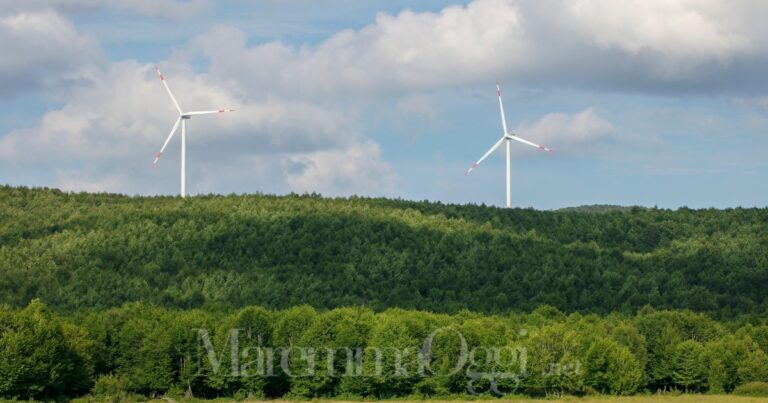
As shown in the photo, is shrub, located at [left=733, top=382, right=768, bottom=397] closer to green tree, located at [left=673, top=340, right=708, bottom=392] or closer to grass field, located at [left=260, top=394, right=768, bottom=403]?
grass field, located at [left=260, top=394, right=768, bottom=403]

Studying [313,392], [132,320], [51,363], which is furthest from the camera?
[132,320]

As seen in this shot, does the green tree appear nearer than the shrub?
No

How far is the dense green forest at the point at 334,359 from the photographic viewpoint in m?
139

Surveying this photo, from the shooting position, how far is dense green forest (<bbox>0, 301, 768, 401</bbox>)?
13938cm

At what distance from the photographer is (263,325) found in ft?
504

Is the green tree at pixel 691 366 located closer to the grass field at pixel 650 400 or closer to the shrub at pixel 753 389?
the shrub at pixel 753 389

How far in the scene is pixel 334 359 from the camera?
147 meters

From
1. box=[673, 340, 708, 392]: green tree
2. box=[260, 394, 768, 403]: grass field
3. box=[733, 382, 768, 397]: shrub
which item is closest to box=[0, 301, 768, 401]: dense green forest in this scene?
box=[673, 340, 708, 392]: green tree

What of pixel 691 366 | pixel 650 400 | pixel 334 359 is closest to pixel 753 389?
pixel 691 366

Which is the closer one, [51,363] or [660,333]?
[51,363]

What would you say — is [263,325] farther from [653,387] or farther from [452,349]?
[653,387]

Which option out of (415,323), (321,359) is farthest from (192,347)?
(415,323)

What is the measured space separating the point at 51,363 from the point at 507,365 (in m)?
50.3

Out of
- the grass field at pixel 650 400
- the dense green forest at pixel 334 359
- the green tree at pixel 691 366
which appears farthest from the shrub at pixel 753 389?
the green tree at pixel 691 366
